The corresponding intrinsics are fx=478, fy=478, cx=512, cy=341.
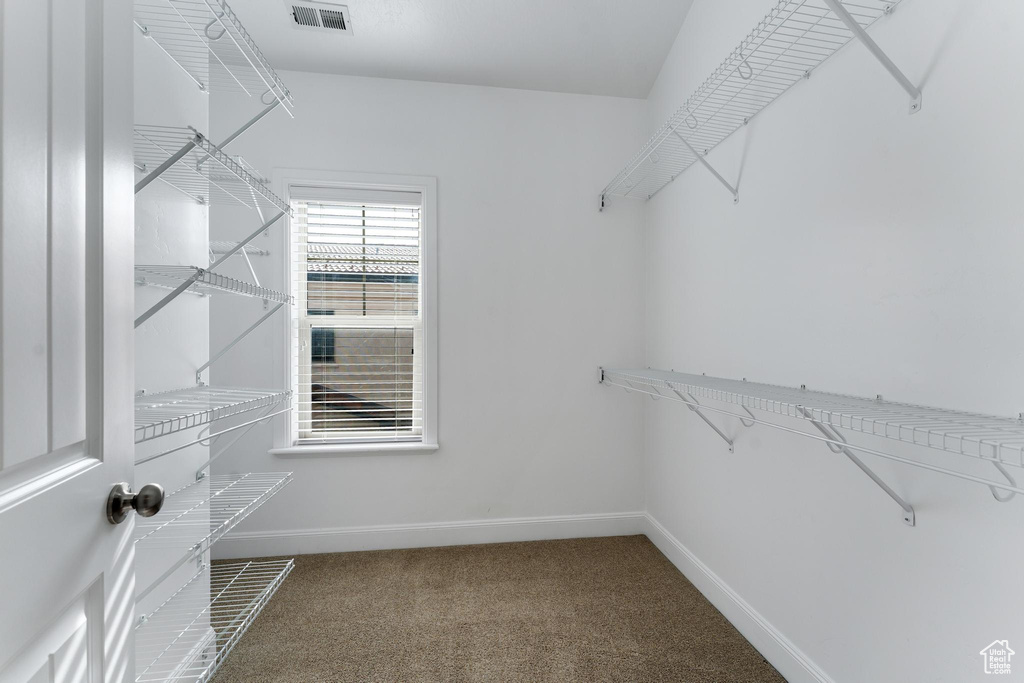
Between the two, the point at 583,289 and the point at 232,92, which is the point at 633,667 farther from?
the point at 232,92

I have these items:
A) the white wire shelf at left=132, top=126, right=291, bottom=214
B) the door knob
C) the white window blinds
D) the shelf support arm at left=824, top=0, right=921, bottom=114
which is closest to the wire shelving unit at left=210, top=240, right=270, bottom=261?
the white window blinds

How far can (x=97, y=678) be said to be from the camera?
64cm

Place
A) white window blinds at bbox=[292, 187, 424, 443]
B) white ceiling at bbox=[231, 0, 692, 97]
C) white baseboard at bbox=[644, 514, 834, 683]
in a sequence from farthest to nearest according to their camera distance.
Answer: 1. white window blinds at bbox=[292, 187, 424, 443]
2. white ceiling at bbox=[231, 0, 692, 97]
3. white baseboard at bbox=[644, 514, 834, 683]

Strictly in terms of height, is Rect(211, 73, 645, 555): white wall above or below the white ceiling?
below

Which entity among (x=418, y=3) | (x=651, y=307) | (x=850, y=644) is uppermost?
(x=418, y=3)

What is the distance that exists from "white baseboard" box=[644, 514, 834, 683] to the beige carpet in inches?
1.5

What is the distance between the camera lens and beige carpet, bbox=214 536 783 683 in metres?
1.63

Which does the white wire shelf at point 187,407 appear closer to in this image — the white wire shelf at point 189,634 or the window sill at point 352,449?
the white wire shelf at point 189,634

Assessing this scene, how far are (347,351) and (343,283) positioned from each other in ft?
1.21

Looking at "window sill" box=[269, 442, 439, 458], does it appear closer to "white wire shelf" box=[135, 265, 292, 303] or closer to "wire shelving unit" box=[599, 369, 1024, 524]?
"white wire shelf" box=[135, 265, 292, 303]

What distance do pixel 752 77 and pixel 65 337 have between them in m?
1.87

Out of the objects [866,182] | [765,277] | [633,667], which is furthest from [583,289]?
[633,667]

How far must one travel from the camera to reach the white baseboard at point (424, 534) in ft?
7.91

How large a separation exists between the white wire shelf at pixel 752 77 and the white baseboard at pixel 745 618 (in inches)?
62.2
